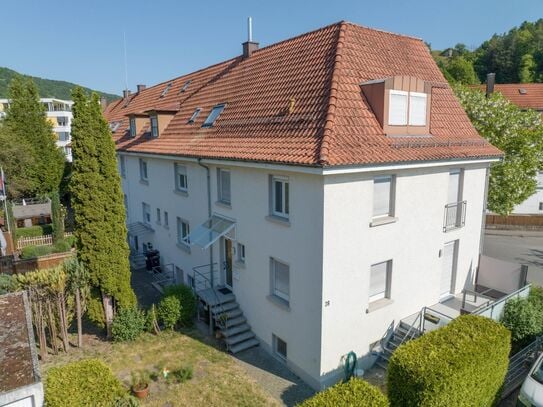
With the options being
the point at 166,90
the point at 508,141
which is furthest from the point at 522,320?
the point at 166,90

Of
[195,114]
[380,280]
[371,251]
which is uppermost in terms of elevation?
[195,114]

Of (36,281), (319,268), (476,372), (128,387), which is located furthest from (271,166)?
(36,281)

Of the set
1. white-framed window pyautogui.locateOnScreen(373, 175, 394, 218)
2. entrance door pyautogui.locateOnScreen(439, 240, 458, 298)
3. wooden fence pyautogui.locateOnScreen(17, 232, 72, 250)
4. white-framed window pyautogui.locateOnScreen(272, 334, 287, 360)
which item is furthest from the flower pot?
wooden fence pyautogui.locateOnScreen(17, 232, 72, 250)

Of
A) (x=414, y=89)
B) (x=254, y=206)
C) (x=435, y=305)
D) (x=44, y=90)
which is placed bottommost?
(x=435, y=305)

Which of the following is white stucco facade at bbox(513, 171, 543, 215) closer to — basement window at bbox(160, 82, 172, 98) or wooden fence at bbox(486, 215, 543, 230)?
wooden fence at bbox(486, 215, 543, 230)

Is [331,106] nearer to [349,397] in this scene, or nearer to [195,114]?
[349,397]

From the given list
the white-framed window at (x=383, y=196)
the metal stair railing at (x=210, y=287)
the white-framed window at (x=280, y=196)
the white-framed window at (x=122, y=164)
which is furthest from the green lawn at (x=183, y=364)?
the white-framed window at (x=122, y=164)

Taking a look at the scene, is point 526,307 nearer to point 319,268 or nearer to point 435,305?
point 435,305
